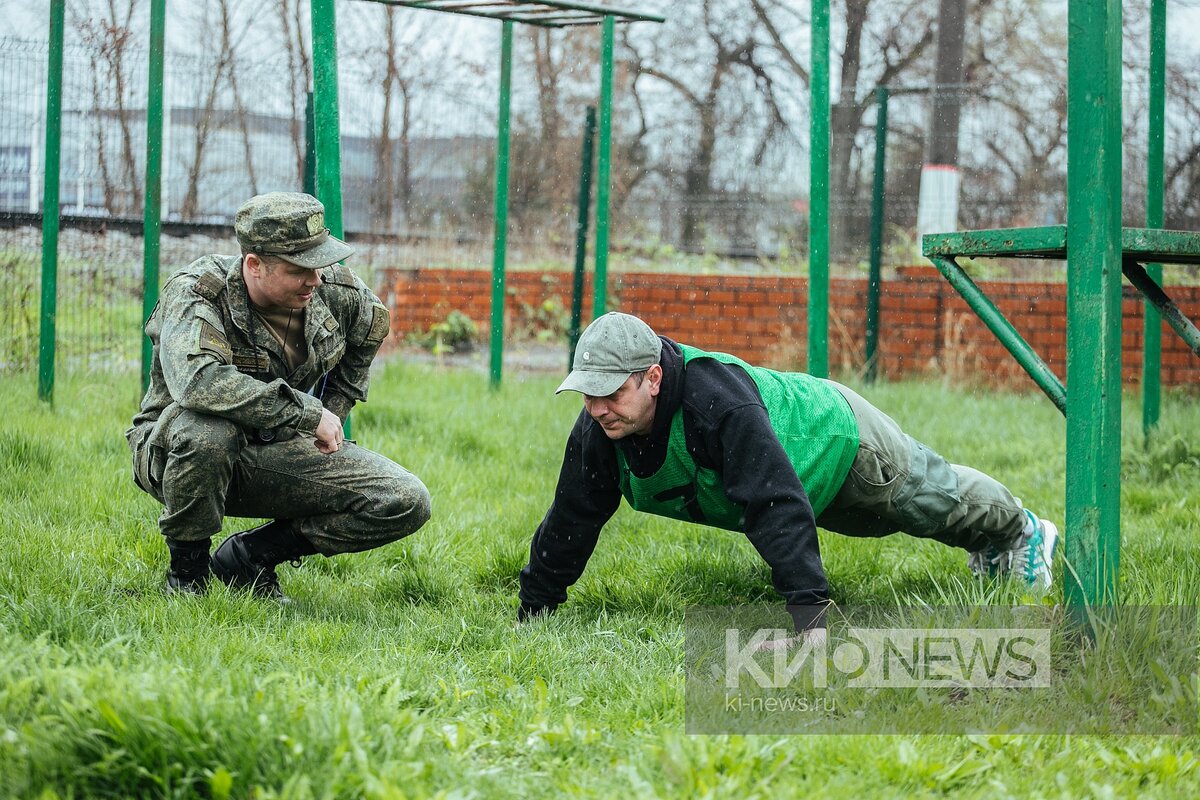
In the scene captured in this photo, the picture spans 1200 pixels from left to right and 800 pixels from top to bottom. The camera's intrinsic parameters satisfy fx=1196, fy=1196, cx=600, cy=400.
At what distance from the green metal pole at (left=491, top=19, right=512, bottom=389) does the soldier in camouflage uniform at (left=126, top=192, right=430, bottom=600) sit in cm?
396

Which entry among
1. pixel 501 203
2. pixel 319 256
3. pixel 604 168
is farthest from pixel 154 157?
pixel 319 256

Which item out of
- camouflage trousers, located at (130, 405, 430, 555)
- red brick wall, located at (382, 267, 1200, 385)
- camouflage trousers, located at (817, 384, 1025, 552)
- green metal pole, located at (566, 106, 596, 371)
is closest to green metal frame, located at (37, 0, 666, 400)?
green metal pole, located at (566, 106, 596, 371)

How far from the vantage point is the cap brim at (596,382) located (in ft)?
11.0

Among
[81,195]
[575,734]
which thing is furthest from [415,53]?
[575,734]

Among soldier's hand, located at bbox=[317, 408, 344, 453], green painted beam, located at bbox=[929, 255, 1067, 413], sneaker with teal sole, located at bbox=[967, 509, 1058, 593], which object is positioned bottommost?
sneaker with teal sole, located at bbox=[967, 509, 1058, 593]

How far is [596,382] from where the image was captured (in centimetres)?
338

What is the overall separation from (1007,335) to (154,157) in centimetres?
498

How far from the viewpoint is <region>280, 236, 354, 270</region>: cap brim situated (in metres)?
3.84

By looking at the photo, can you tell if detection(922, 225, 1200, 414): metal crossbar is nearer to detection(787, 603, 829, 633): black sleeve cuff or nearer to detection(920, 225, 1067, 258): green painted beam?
detection(920, 225, 1067, 258): green painted beam

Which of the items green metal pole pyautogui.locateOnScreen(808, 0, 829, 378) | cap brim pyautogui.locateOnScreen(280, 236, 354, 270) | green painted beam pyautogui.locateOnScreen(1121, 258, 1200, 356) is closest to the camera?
green painted beam pyautogui.locateOnScreen(1121, 258, 1200, 356)

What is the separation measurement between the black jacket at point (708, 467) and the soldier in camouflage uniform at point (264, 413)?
24.4 inches

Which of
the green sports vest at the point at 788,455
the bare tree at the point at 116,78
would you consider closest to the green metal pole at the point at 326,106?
the green sports vest at the point at 788,455

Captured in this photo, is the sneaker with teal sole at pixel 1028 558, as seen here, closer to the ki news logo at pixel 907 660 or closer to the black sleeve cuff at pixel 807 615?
the ki news logo at pixel 907 660

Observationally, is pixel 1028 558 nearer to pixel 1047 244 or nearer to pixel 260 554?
pixel 1047 244
